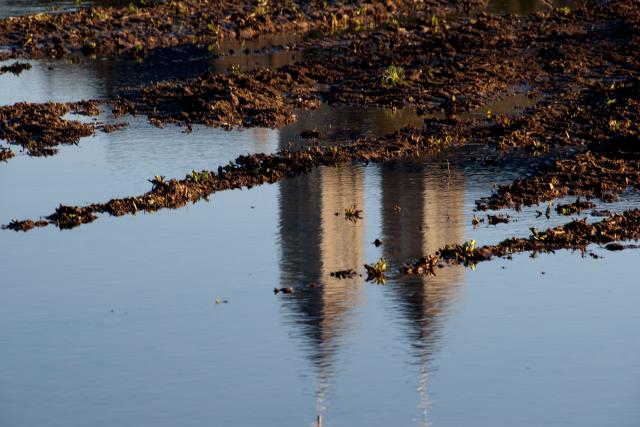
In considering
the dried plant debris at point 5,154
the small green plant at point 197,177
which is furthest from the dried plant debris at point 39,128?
the small green plant at point 197,177

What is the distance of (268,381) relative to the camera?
17125mm

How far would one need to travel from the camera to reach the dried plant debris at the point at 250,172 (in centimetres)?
2636

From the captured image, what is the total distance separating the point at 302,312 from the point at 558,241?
19.3 ft

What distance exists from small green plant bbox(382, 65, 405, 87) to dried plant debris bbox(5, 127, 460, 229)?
5.68 m

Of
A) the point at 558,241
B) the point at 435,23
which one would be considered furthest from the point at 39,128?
the point at 435,23

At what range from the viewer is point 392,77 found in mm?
38906

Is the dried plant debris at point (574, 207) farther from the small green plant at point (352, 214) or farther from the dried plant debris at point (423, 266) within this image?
the dried plant debris at point (423, 266)

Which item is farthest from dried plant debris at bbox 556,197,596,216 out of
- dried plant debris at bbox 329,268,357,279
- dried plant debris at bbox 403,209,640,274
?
dried plant debris at bbox 329,268,357,279

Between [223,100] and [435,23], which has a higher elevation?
[435,23]

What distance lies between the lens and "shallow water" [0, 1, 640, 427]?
643 inches

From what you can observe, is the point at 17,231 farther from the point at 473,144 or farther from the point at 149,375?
the point at 473,144

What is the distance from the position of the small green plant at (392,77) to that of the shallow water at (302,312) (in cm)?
867

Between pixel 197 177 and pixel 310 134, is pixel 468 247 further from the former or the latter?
pixel 310 134

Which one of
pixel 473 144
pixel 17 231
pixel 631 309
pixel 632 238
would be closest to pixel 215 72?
pixel 473 144
